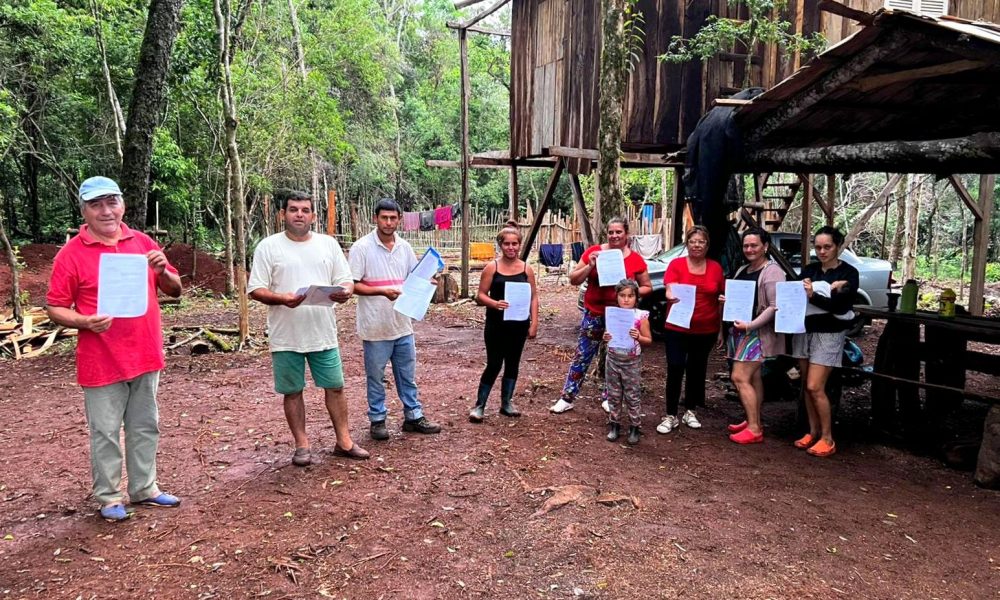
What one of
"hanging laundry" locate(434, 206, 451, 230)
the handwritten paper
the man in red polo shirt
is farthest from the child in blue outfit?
"hanging laundry" locate(434, 206, 451, 230)

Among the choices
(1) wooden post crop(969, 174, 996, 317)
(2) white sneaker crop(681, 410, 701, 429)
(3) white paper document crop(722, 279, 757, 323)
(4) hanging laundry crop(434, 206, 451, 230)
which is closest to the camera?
(3) white paper document crop(722, 279, 757, 323)

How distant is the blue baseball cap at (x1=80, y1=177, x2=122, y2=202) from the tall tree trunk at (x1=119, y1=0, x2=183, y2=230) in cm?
530

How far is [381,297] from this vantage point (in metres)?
4.72

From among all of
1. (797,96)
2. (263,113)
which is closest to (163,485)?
(797,96)

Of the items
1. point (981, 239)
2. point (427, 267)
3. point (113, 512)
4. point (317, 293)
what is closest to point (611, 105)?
point (427, 267)

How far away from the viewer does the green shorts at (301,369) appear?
4.16m

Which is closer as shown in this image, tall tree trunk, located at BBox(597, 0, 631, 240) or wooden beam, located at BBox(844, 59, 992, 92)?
wooden beam, located at BBox(844, 59, 992, 92)

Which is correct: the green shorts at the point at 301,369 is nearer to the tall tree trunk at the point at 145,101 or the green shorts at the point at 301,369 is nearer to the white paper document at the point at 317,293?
the white paper document at the point at 317,293

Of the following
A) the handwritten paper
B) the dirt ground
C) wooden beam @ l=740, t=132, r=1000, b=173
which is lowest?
the dirt ground

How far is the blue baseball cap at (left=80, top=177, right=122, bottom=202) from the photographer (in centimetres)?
340

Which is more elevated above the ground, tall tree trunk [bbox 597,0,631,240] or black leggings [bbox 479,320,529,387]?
tall tree trunk [bbox 597,0,631,240]

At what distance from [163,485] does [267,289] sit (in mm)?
1534

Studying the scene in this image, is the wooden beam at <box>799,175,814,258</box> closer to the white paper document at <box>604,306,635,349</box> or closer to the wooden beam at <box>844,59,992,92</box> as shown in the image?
the wooden beam at <box>844,59,992,92</box>

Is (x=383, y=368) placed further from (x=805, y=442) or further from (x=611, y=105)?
(x=611, y=105)
